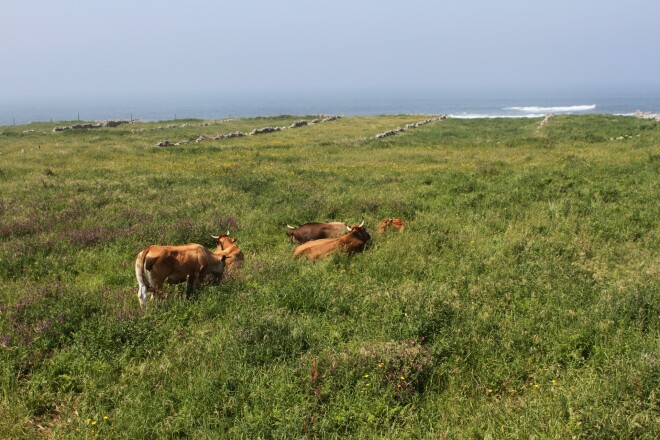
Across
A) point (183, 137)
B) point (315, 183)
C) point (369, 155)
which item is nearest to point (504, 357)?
point (315, 183)

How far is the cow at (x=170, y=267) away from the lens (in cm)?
732

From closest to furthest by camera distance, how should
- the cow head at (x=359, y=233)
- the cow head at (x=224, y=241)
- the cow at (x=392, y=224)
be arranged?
1. the cow head at (x=224, y=241)
2. the cow head at (x=359, y=233)
3. the cow at (x=392, y=224)

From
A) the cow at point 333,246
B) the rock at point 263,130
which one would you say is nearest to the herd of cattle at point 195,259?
the cow at point 333,246

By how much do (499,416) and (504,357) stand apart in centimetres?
120

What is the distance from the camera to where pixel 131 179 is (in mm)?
19516

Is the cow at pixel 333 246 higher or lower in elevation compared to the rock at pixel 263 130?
lower

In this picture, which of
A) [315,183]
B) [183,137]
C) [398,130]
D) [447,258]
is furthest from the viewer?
[398,130]

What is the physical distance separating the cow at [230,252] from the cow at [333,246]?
1288mm

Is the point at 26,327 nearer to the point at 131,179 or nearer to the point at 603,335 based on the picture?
the point at 603,335

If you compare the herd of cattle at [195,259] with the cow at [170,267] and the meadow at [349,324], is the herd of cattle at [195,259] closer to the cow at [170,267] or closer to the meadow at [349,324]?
the cow at [170,267]

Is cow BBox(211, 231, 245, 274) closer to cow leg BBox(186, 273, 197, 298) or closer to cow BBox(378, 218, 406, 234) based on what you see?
cow leg BBox(186, 273, 197, 298)

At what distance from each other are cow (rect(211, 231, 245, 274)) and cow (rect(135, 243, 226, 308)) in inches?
31.8

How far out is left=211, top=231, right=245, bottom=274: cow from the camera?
30.5 ft

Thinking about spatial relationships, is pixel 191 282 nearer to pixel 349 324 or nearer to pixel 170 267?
pixel 170 267
